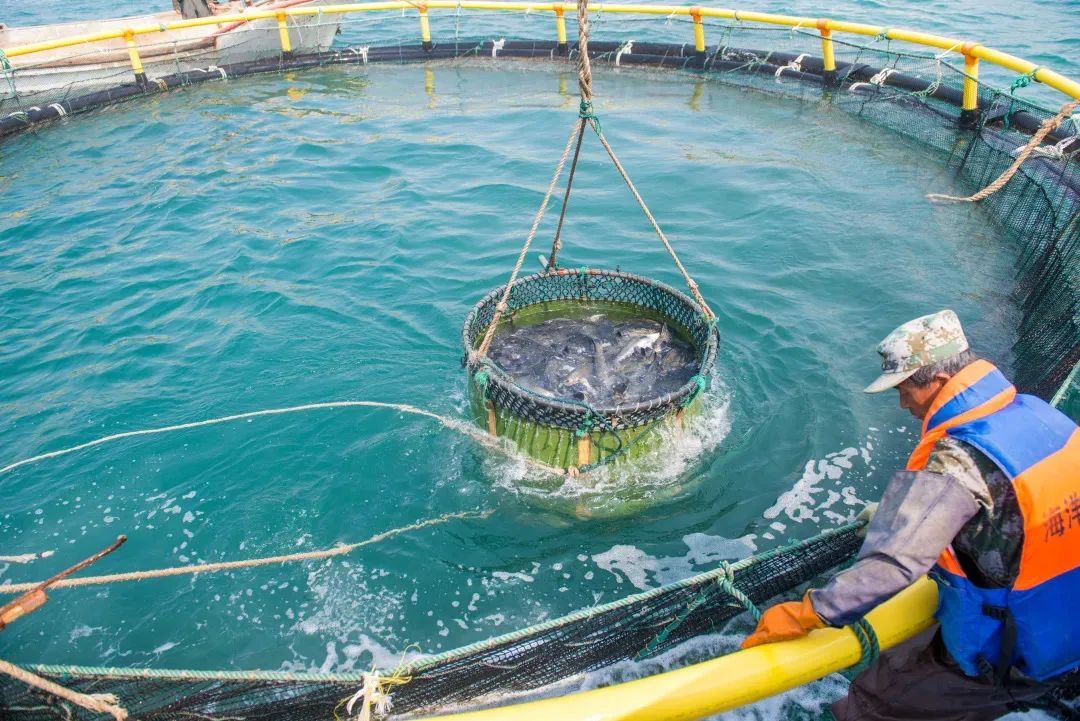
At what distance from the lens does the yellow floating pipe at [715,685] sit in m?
2.51

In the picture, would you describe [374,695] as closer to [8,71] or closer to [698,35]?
[698,35]

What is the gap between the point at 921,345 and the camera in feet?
9.51

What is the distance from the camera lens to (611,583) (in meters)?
4.89

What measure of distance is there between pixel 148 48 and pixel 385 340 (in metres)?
12.2

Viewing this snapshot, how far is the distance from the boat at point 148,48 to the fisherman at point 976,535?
49.9 feet

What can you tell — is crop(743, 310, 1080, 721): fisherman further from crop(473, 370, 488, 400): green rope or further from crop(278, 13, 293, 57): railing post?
crop(278, 13, 293, 57): railing post

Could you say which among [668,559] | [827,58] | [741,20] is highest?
[741,20]

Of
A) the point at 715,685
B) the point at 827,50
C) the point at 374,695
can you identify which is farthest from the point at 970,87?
the point at 374,695

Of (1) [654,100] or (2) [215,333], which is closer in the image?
(2) [215,333]

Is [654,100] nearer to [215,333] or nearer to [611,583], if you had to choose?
[215,333]

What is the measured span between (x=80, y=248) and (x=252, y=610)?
6900 millimetres

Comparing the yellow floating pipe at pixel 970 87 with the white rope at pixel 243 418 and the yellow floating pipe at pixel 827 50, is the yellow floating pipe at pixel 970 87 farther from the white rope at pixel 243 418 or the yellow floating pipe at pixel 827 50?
the white rope at pixel 243 418

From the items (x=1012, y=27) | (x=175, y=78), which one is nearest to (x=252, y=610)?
(x=175, y=78)

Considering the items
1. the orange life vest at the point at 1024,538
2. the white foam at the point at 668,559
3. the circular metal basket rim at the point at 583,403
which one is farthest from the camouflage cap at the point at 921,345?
the white foam at the point at 668,559
